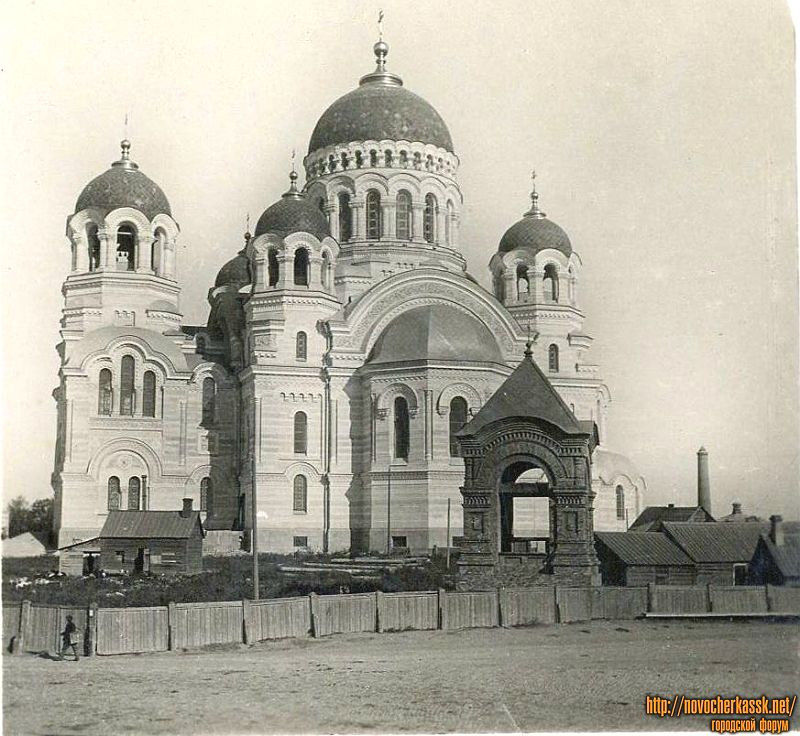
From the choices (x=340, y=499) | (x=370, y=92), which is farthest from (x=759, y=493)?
(x=370, y=92)

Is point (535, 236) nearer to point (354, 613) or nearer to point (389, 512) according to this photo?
point (389, 512)

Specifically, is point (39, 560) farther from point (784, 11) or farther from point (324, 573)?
point (784, 11)

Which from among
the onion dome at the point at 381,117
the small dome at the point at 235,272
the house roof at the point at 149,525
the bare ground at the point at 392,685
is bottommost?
the bare ground at the point at 392,685

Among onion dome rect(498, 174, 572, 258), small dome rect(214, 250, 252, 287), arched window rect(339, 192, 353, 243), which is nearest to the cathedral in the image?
arched window rect(339, 192, 353, 243)

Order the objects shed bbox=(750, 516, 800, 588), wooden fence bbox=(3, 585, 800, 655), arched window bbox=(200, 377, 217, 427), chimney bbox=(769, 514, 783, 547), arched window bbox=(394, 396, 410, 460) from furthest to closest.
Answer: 1. arched window bbox=(200, 377, 217, 427)
2. arched window bbox=(394, 396, 410, 460)
3. chimney bbox=(769, 514, 783, 547)
4. shed bbox=(750, 516, 800, 588)
5. wooden fence bbox=(3, 585, 800, 655)

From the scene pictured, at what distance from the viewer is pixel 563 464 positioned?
23047 mm

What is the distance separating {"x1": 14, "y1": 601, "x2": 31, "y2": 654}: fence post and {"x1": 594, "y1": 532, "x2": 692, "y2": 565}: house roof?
517 inches

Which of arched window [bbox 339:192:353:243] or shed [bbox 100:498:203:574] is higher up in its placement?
arched window [bbox 339:192:353:243]

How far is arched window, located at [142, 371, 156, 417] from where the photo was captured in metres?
39.1

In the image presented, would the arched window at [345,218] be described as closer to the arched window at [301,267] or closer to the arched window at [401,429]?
the arched window at [301,267]

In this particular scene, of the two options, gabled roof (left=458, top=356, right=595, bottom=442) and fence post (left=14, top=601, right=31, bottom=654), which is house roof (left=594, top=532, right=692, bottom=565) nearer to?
gabled roof (left=458, top=356, right=595, bottom=442)

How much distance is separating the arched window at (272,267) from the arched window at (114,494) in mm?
8842

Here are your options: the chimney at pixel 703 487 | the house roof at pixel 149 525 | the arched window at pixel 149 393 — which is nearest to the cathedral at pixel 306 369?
the arched window at pixel 149 393

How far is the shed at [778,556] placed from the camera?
21.5 meters
